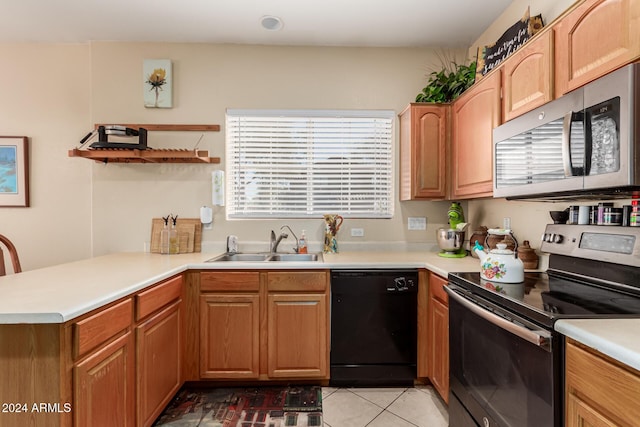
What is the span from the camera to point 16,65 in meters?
2.80

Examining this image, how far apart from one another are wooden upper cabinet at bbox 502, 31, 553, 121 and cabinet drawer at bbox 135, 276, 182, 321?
7.26 ft

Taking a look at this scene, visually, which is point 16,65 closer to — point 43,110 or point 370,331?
point 43,110

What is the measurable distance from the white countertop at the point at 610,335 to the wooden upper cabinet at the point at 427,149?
170cm

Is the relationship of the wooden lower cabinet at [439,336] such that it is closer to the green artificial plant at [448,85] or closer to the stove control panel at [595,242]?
the stove control panel at [595,242]

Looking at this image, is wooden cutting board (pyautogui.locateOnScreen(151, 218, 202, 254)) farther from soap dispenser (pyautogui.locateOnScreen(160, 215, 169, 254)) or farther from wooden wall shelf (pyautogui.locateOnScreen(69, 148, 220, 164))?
wooden wall shelf (pyautogui.locateOnScreen(69, 148, 220, 164))

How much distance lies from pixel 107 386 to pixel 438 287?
6.01ft

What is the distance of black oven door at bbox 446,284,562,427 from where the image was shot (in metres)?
1.04

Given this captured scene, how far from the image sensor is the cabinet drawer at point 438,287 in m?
1.98

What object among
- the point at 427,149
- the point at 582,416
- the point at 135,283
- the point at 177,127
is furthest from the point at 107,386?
the point at 427,149

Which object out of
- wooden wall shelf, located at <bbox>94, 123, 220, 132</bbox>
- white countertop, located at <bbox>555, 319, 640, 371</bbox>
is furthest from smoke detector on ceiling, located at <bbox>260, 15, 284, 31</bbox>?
white countertop, located at <bbox>555, 319, 640, 371</bbox>

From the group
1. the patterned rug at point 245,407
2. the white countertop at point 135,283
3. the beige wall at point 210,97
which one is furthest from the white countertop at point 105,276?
the patterned rug at point 245,407

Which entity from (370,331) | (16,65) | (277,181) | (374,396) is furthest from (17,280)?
(16,65)

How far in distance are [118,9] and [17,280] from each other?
196 centimetres

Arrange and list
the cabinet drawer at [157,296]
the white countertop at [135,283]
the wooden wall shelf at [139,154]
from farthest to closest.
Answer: the wooden wall shelf at [139,154], the cabinet drawer at [157,296], the white countertop at [135,283]
